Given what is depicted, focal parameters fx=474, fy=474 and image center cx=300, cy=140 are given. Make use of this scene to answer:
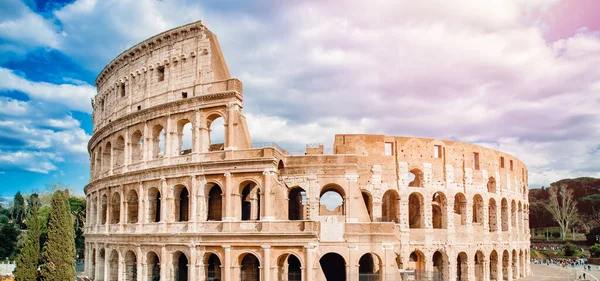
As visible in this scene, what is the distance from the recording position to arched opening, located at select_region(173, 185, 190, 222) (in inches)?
1193

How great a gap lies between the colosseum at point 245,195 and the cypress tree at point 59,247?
139 inches

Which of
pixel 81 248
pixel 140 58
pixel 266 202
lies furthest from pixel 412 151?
pixel 81 248

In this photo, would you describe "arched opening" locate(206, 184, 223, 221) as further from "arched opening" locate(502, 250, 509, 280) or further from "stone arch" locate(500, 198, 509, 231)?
"arched opening" locate(502, 250, 509, 280)

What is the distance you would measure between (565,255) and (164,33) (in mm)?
55259

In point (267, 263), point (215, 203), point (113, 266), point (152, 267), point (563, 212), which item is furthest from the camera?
point (563, 212)

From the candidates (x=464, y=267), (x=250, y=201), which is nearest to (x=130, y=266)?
(x=250, y=201)

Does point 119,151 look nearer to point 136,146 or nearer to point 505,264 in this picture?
point 136,146

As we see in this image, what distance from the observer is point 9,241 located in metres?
51.9

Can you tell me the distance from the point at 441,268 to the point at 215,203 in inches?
661

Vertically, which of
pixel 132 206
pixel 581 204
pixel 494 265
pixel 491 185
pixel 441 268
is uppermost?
pixel 491 185

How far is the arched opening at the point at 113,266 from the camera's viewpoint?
33562 millimetres

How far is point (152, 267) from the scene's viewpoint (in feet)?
102

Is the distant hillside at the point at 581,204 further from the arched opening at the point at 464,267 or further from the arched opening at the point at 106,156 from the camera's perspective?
the arched opening at the point at 106,156

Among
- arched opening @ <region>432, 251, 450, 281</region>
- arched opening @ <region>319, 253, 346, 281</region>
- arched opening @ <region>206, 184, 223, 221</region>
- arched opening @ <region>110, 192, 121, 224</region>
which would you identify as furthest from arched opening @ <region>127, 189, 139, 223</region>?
arched opening @ <region>432, 251, 450, 281</region>
